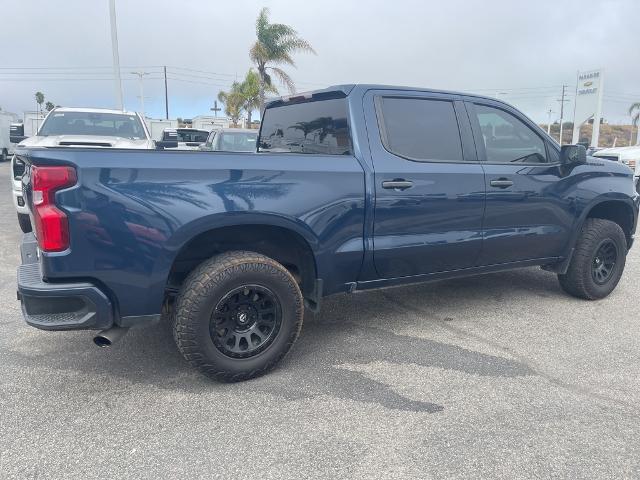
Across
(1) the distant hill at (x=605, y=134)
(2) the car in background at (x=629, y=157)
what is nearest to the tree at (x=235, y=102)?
(2) the car in background at (x=629, y=157)

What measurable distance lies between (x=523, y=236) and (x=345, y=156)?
1828 millimetres

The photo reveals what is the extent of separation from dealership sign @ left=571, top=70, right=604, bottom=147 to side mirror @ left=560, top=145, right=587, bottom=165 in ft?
81.9

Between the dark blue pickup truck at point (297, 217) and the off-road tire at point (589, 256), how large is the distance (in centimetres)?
2

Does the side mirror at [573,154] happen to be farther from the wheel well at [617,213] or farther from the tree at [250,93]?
the tree at [250,93]

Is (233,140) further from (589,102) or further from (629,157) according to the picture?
(589,102)

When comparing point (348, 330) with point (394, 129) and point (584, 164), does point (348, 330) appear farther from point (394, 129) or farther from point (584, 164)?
point (584, 164)

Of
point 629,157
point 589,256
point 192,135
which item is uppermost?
point 192,135

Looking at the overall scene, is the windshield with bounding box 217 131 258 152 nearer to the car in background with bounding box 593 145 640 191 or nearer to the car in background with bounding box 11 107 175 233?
the car in background with bounding box 11 107 175 233

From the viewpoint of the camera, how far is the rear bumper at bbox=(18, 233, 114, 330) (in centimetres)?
266

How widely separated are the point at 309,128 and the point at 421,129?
87cm

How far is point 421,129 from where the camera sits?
3846 millimetres

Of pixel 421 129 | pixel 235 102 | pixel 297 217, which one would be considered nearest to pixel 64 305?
pixel 297 217

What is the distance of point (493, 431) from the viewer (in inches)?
106

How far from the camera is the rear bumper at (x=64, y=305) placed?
2660 mm
